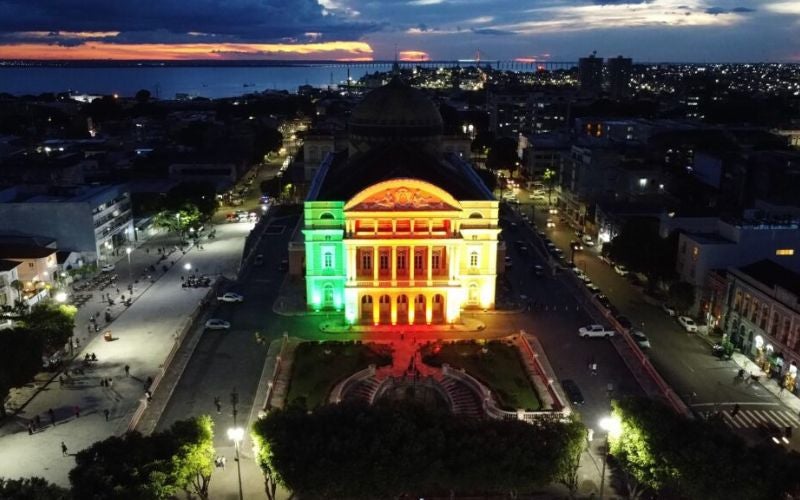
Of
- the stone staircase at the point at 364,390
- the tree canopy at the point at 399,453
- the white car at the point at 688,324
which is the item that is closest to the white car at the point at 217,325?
the stone staircase at the point at 364,390

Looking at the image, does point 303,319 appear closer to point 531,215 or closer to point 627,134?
point 531,215

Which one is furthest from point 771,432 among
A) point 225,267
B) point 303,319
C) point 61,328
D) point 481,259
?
point 225,267

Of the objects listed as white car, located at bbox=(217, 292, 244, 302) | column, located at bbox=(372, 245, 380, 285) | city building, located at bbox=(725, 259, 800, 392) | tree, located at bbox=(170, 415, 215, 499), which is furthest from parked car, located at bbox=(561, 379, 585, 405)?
white car, located at bbox=(217, 292, 244, 302)

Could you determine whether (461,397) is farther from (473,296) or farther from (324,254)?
(324,254)

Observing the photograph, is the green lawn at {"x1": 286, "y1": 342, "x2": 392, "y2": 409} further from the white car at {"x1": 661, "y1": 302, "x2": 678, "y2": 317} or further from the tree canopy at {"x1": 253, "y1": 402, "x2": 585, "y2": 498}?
the white car at {"x1": 661, "y1": 302, "x2": 678, "y2": 317}

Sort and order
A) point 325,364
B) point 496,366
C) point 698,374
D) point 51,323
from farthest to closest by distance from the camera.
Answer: point 325,364 < point 496,366 < point 698,374 < point 51,323

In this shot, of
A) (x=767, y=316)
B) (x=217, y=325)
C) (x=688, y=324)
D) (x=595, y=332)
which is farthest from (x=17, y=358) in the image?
(x=767, y=316)

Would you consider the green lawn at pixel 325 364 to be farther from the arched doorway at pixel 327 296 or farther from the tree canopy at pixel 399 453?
the tree canopy at pixel 399 453
